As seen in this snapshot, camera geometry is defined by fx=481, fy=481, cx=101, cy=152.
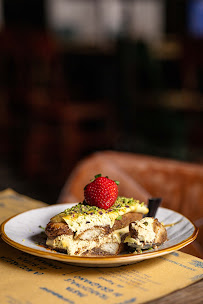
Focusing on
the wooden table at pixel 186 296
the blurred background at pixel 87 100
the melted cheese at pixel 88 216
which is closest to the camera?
the wooden table at pixel 186 296

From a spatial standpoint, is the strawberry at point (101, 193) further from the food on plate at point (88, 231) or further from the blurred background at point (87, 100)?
the blurred background at point (87, 100)

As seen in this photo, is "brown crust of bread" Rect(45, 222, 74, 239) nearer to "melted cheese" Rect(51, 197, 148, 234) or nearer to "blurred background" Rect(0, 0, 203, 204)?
"melted cheese" Rect(51, 197, 148, 234)

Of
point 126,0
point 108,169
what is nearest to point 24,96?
point 108,169

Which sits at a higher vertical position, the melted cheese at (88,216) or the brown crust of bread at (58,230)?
the melted cheese at (88,216)

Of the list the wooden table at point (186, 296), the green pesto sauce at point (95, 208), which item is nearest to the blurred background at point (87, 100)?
the green pesto sauce at point (95, 208)

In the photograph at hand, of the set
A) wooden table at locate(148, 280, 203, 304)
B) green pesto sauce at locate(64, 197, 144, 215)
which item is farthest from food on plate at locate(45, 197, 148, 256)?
wooden table at locate(148, 280, 203, 304)

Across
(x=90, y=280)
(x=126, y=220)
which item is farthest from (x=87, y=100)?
(x=90, y=280)

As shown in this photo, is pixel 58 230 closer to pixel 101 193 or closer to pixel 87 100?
pixel 101 193
